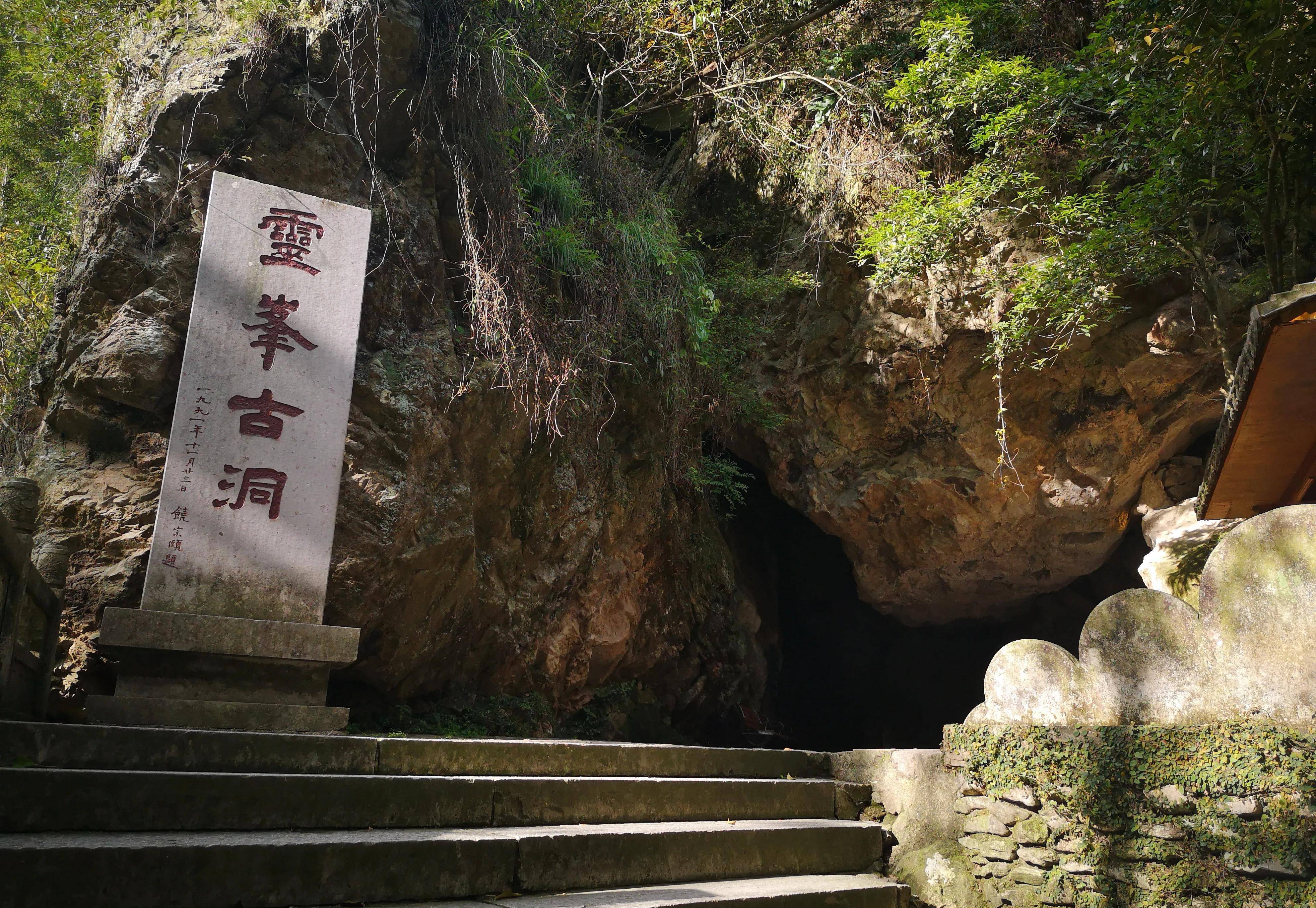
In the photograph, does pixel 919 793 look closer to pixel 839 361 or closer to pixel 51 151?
pixel 839 361

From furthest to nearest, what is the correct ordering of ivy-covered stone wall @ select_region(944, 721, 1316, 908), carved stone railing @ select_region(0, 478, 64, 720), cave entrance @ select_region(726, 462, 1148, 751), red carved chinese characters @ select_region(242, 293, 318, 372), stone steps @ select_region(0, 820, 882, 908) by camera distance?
cave entrance @ select_region(726, 462, 1148, 751) < red carved chinese characters @ select_region(242, 293, 318, 372) < ivy-covered stone wall @ select_region(944, 721, 1316, 908) < carved stone railing @ select_region(0, 478, 64, 720) < stone steps @ select_region(0, 820, 882, 908)

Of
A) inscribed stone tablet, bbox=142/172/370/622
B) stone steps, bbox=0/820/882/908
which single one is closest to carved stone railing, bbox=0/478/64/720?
inscribed stone tablet, bbox=142/172/370/622

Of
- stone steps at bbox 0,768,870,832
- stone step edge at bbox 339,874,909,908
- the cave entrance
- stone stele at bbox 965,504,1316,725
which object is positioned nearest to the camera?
stone steps at bbox 0,768,870,832

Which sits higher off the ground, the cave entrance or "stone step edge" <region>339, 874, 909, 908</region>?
the cave entrance

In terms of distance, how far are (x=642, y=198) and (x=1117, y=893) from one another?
18.4ft

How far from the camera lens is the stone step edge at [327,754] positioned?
9.32ft

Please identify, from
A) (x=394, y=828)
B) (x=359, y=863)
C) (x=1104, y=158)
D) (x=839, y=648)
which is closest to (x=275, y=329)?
(x=394, y=828)

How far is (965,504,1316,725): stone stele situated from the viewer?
3449 mm

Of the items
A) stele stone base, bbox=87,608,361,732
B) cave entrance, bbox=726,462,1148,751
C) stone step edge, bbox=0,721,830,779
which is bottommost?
stone step edge, bbox=0,721,830,779

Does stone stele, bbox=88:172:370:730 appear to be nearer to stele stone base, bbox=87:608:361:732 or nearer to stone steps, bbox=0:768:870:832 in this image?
stele stone base, bbox=87:608:361:732

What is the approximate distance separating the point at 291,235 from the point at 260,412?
3.67 ft

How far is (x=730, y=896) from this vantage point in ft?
10.4

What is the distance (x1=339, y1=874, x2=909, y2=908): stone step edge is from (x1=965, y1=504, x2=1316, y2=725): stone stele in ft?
3.59

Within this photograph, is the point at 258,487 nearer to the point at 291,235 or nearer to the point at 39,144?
the point at 291,235
